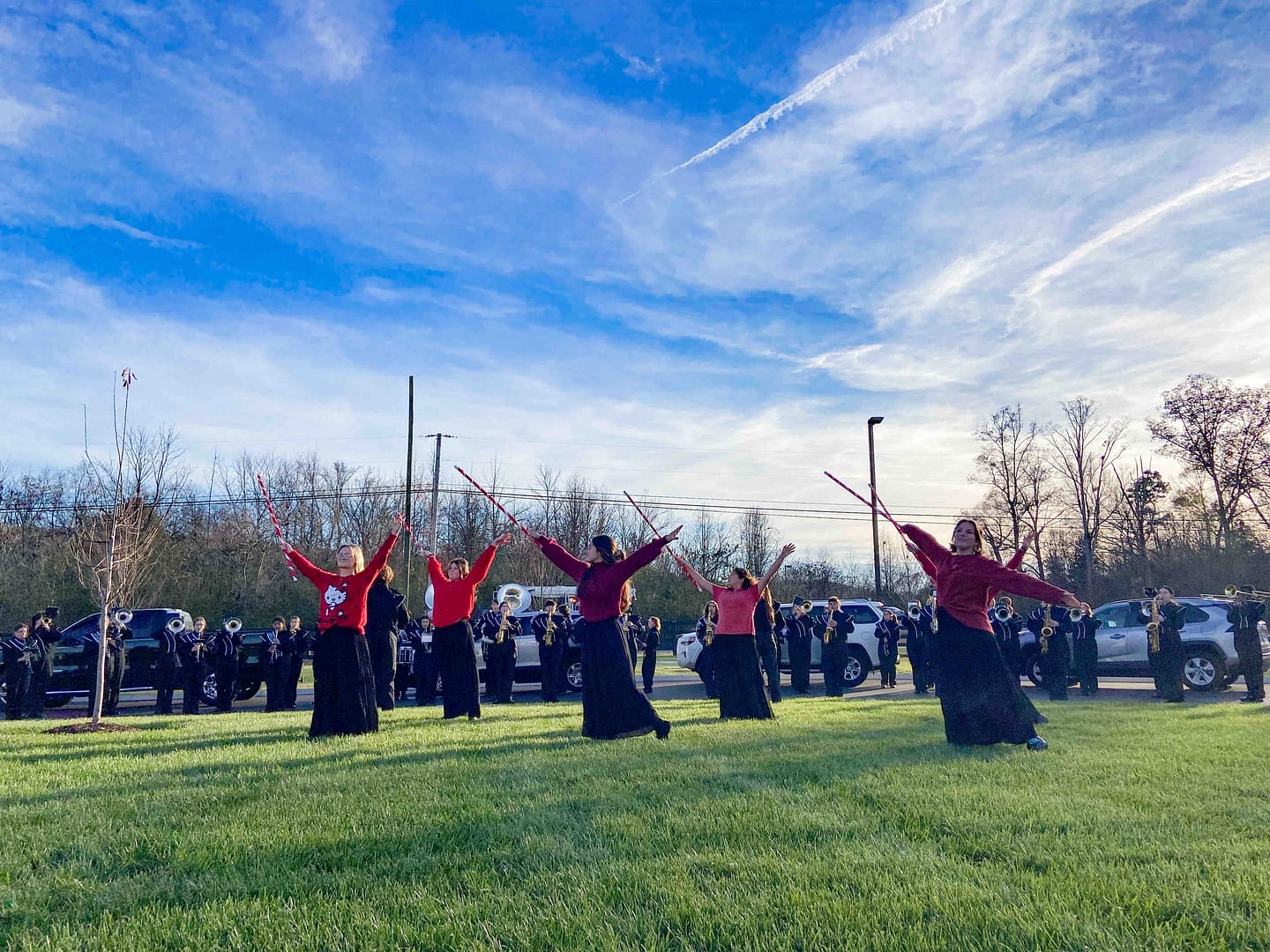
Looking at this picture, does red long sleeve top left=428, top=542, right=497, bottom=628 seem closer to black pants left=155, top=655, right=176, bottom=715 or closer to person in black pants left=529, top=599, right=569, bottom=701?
person in black pants left=529, top=599, right=569, bottom=701

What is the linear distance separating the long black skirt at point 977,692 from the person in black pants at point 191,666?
11.8m

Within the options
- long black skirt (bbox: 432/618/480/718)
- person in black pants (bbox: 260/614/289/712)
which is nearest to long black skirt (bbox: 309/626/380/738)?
long black skirt (bbox: 432/618/480/718)

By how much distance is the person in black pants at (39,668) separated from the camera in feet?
44.2

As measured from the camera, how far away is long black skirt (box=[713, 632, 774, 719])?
10.4 metres

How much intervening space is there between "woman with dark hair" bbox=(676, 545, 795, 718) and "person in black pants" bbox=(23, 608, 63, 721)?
10.6m

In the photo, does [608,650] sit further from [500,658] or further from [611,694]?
[500,658]

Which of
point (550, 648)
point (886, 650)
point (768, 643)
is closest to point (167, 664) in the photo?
point (550, 648)

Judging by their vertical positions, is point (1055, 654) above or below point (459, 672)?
below

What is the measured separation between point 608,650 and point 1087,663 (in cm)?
1140

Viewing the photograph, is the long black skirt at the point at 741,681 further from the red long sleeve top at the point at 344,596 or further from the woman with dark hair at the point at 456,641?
the red long sleeve top at the point at 344,596

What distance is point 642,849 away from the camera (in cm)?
414

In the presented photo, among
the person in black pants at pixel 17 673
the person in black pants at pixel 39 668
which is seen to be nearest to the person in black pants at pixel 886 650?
the person in black pants at pixel 39 668

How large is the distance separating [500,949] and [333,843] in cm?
168

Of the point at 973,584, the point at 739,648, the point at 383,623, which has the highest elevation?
the point at 973,584
